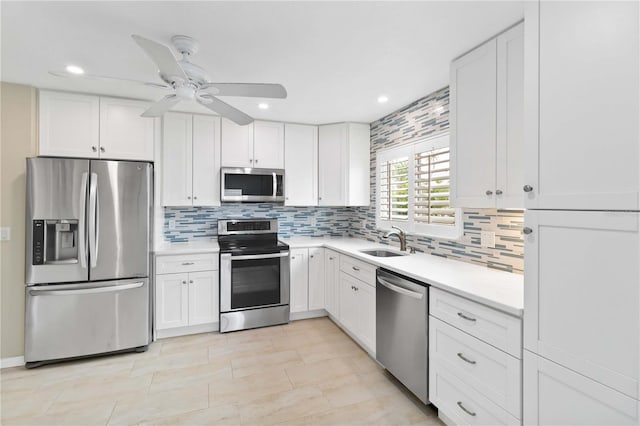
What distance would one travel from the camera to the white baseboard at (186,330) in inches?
122

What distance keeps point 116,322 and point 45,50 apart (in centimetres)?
219

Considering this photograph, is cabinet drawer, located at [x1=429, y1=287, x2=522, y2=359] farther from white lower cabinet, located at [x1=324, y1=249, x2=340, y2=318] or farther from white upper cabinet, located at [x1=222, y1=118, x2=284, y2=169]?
white upper cabinet, located at [x1=222, y1=118, x2=284, y2=169]

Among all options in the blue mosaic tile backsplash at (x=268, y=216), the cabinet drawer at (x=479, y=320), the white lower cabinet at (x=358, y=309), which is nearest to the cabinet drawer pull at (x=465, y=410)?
the cabinet drawer at (x=479, y=320)

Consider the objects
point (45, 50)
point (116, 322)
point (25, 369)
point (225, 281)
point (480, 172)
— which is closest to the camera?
point (480, 172)

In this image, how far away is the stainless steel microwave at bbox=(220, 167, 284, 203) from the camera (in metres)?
3.47

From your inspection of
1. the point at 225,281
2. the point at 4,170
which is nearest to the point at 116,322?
the point at 225,281

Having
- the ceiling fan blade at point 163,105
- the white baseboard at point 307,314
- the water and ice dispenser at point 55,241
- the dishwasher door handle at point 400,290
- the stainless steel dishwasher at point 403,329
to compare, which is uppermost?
the ceiling fan blade at point 163,105

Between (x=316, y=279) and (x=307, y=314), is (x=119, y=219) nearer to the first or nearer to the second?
(x=316, y=279)

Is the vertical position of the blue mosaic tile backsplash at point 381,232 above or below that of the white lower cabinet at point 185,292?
above

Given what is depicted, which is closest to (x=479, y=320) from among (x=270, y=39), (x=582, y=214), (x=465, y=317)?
(x=465, y=317)

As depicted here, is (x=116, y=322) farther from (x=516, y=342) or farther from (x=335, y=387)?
(x=516, y=342)

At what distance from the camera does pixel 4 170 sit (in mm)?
2529

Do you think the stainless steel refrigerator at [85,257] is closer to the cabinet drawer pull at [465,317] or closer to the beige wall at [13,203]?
the beige wall at [13,203]

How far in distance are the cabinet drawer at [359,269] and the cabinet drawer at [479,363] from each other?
2.45 feet
